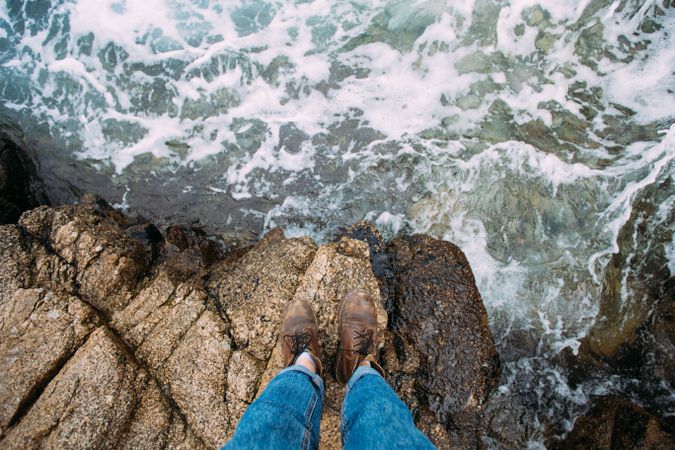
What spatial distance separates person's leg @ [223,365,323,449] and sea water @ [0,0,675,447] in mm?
2653

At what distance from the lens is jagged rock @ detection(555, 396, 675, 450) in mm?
3865

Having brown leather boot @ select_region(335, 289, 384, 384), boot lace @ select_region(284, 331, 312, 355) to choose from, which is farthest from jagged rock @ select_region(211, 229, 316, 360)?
brown leather boot @ select_region(335, 289, 384, 384)

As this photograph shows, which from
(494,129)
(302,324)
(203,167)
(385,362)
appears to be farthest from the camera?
(203,167)

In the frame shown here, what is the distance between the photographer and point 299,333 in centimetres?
364

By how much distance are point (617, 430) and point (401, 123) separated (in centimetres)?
449

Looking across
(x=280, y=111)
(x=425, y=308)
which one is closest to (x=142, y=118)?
(x=280, y=111)

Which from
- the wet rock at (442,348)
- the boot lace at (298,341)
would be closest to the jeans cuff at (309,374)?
the boot lace at (298,341)

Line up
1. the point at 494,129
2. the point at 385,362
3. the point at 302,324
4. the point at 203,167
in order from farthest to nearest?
the point at 203,167 → the point at 494,129 → the point at 385,362 → the point at 302,324

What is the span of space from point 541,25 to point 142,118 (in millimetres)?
6234

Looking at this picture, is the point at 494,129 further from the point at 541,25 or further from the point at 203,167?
the point at 203,167

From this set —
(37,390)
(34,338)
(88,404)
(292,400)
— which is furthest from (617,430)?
(34,338)

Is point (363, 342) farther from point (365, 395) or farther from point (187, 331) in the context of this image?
point (187, 331)

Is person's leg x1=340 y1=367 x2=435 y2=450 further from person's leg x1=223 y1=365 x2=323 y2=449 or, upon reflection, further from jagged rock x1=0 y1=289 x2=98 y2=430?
jagged rock x1=0 y1=289 x2=98 y2=430

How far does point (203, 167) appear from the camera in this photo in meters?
6.02
